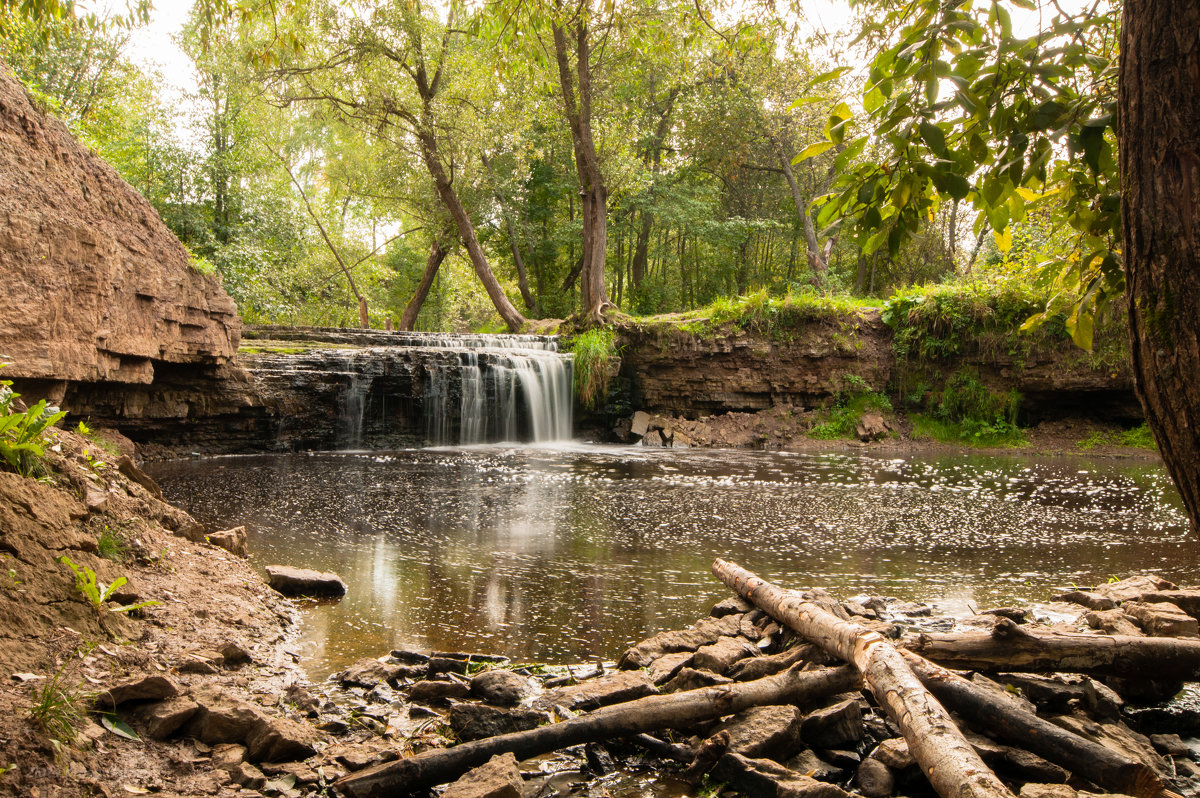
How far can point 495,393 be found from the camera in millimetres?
16016

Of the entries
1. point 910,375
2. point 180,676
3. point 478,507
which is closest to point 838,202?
point 180,676

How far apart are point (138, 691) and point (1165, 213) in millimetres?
3592

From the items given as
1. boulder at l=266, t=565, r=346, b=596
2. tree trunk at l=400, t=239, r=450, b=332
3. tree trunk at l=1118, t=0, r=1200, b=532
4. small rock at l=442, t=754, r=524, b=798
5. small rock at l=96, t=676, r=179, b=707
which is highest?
tree trunk at l=400, t=239, r=450, b=332

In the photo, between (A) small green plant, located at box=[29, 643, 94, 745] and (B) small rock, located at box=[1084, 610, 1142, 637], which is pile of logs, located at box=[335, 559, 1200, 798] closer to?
(B) small rock, located at box=[1084, 610, 1142, 637]

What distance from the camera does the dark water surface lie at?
4.47 m

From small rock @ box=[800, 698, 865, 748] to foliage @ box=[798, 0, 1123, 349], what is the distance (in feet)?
5.24

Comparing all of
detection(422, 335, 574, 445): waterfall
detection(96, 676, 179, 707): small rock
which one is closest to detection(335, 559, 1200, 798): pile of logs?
detection(96, 676, 179, 707): small rock

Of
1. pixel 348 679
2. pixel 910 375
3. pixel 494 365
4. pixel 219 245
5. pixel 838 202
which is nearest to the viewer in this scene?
pixel 838 202

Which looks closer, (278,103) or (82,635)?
(82,635)

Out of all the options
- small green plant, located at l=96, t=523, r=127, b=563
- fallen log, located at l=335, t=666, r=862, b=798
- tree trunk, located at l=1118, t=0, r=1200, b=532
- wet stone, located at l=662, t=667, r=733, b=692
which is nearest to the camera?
tree trunk, located at l=1118, t=0, r=1200, b=532

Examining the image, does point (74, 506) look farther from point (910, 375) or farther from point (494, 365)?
point (910, 375)

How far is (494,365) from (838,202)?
14111 mm

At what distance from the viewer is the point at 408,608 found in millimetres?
4574

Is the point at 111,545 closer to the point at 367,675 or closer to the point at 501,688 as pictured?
the point at 367,675
